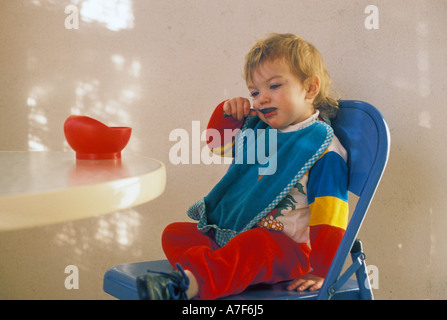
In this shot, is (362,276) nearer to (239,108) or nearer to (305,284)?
(305,284)

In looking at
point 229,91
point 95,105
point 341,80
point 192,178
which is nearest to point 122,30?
point 95,105

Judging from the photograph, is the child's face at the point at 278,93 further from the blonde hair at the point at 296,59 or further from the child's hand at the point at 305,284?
the child's hand at the point at 305,284

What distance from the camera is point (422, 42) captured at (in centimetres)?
142

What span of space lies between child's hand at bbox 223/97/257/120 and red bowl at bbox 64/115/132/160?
409 mm

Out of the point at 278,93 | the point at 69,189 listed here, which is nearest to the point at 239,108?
the point at 278,93

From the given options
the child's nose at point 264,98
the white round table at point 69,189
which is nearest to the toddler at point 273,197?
the child's nose at point 264,98

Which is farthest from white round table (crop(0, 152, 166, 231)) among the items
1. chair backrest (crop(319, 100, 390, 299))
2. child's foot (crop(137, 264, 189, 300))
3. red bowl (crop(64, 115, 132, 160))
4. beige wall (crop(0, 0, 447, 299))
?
beige wall (crop(0, 0, 447, 299))

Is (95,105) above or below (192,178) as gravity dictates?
above

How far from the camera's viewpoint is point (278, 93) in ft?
3.98

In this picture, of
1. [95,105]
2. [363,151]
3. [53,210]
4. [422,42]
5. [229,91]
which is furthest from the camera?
[95,105]

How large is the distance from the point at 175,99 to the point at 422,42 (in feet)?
2.81

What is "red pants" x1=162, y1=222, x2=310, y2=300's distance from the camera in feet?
3.23

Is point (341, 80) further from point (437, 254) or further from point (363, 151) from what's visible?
point (437, 254)

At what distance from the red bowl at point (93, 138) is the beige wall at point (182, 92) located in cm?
70
